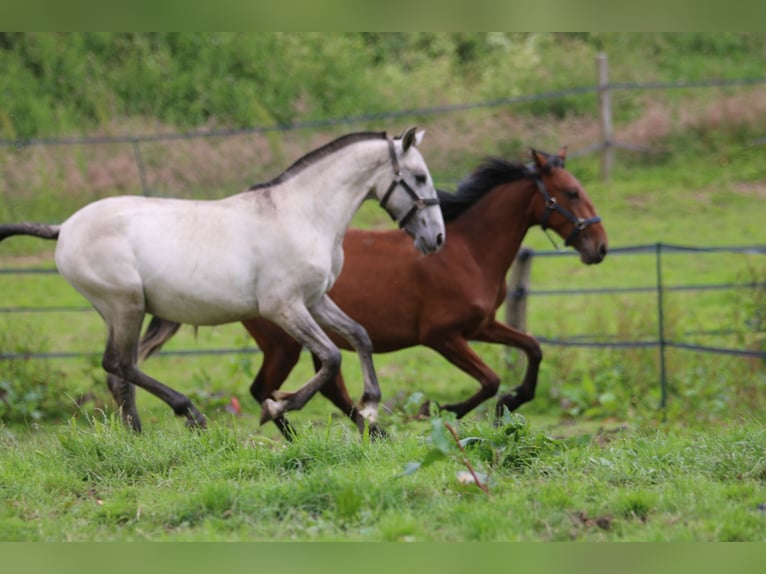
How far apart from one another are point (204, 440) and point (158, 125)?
10871 millimetres

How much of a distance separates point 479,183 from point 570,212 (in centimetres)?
69

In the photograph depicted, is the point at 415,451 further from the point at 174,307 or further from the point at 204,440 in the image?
the point at 174,307

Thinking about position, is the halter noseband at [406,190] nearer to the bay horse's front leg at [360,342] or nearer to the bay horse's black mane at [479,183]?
the bay horse's front leg at [360,342]

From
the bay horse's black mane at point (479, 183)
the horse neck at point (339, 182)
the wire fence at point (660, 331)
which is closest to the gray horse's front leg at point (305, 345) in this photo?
the horse neck at point (339, 182)

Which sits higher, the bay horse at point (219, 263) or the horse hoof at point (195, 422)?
the bay horse at point (219, 263)

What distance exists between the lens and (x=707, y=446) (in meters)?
5.11

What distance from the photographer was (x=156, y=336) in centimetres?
723

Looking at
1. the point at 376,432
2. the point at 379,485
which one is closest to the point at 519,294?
the point at 376,432

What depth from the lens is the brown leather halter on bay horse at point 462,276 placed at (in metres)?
7.61

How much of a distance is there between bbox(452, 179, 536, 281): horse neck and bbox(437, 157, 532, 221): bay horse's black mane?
43 mm

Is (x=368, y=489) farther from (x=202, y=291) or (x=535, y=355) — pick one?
(x=535, y=355)

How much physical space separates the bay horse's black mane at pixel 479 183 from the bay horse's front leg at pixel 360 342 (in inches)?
68.5

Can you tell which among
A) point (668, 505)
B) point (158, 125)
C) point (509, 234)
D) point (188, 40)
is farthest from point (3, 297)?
point (668, 505)

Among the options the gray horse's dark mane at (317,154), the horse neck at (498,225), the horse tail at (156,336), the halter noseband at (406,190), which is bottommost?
the horse tail at (156,336)
